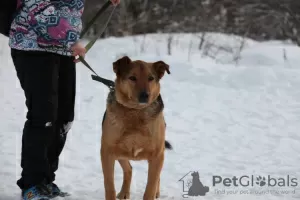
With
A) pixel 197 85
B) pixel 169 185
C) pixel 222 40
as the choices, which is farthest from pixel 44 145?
pixel 222 40

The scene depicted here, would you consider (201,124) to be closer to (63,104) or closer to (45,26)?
(63,104)

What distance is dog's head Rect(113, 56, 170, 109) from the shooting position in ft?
10.6

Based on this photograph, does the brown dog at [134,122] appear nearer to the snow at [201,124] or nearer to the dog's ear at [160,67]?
the dog's ear at [160,67]

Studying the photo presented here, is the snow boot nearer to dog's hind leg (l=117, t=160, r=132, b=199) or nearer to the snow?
the snow

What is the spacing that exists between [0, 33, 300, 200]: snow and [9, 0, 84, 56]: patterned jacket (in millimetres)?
1256

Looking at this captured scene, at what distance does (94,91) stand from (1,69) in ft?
7.50

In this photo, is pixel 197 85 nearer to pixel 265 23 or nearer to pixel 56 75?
pixel 56 75

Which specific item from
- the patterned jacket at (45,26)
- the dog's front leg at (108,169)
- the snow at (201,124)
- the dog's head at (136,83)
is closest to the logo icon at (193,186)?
the snow at (201,124)

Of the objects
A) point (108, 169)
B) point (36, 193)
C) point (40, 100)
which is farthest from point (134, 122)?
point (36, 193)

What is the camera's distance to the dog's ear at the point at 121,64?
3393 mm

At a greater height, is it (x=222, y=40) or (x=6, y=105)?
(x=222, y=40)

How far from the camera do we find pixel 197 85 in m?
8.47

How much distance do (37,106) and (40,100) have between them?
0.17 ft

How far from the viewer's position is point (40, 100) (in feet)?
11.0
